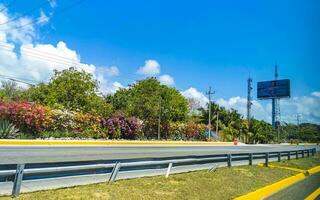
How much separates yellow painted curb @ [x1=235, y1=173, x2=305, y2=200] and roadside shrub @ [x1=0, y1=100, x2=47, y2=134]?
68.3 ft

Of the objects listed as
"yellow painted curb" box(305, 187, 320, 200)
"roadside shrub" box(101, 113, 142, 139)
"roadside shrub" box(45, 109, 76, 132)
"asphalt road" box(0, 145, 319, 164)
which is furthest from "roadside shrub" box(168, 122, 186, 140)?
"yellow painted curb" box(305, 187, 320, 200)

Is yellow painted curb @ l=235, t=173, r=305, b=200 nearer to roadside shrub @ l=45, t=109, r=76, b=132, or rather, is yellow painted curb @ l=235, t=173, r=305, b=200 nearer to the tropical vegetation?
the tropical vegetation

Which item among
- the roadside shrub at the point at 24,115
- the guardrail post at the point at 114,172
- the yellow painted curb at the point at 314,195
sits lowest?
the yellow painted curb at the point at 314,195

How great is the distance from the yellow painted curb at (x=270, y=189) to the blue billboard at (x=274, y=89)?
77165mm

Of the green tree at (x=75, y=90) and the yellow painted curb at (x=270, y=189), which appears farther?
the green tree at (x=75, y=90)

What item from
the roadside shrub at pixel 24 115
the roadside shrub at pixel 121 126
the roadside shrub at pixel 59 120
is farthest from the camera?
the roadside shrub at pixel 121 126

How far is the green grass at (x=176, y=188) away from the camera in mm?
8328

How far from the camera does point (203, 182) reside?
12.0 metres

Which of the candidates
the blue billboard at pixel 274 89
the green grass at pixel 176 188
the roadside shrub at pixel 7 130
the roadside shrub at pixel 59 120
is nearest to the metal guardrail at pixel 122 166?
the green grass at pixel 176 188

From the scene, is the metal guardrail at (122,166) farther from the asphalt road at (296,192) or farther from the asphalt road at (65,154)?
the asphalt road at (296,192)

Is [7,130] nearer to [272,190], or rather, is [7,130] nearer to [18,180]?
[272,190]

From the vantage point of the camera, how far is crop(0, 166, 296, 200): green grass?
833cm

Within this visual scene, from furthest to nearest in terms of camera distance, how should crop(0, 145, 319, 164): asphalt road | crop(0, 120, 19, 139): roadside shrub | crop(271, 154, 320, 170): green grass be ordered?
crop(0, 120, 19, 139): roadside shrub → crop(271, 154, 320, 170): green grass → crop(0, 145, 319, 164): asphalt road

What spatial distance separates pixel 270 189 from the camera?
1292cm
